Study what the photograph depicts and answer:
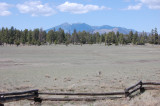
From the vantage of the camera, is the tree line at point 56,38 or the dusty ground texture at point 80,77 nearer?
the dusty ground texture at point 80,77

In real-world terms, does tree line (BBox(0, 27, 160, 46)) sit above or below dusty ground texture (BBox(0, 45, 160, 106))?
above

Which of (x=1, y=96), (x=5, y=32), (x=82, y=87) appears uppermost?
(x=5, y=32)

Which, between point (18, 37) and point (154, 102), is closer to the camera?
point (154, 102)

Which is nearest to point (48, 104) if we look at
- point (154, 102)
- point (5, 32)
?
point (154, 102)

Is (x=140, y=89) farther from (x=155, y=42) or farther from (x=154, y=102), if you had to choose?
(x=155, y=42)

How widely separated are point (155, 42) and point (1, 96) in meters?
161

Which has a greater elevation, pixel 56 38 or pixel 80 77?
pixel 56 38

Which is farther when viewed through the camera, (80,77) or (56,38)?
(56,38)

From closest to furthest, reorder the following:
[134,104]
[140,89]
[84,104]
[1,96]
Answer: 1. [1,96]
2. [134,104]
3. [84,104]
4. [140,89]

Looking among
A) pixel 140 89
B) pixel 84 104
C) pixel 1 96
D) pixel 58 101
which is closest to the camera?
pixel 1 96

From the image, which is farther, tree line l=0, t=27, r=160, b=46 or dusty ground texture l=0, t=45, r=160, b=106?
tree line l=0, t=27, r=160, b=46

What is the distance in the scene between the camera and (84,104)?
40.2ft

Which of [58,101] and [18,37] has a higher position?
[18,37]

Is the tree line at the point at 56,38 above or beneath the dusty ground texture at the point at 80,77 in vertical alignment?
above
